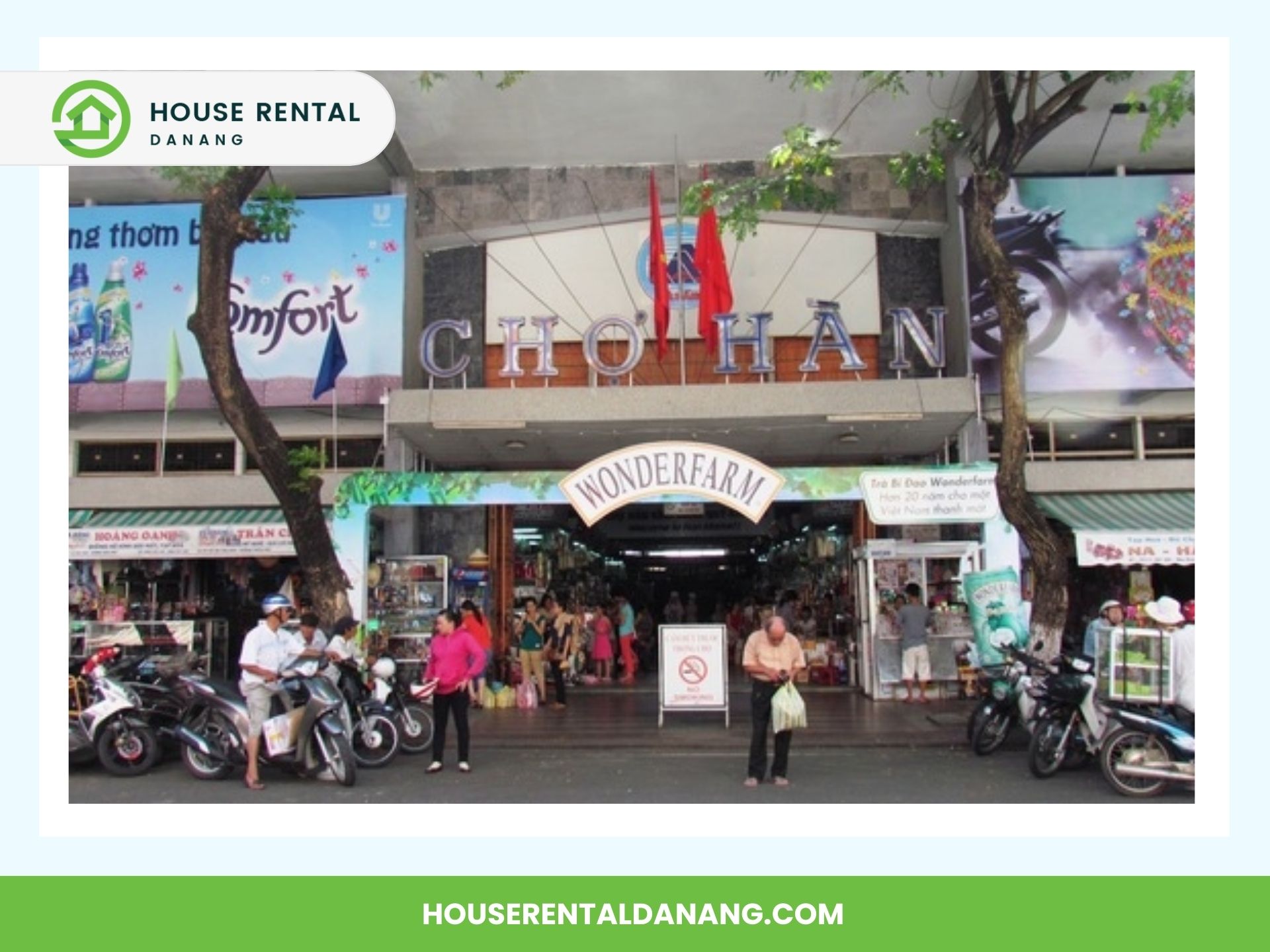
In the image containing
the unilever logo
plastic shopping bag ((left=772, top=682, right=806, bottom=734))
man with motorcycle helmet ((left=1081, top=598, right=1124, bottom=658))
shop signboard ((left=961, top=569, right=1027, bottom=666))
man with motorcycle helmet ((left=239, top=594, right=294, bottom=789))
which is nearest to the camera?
plastic shopping bag ((left=772, top=682, right=806, bottom=734))

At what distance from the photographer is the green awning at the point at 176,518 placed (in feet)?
49.4

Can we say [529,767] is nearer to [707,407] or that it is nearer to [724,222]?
[707,407]

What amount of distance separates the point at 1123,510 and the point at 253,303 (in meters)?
11.9

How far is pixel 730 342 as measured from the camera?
1511 cm

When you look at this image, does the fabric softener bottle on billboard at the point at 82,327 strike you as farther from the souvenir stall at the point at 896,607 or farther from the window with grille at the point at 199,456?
the souvenir stall at the point at 896,607

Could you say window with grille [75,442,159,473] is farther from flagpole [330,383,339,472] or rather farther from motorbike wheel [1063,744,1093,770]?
motorbike wheel [1063,744,1093,770]

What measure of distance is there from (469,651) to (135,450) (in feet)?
29.6

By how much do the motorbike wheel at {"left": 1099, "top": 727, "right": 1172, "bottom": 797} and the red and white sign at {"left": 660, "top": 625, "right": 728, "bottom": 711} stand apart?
4581 mm

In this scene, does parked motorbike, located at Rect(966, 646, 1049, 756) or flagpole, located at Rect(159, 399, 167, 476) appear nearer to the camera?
parked motorbike, located at Rect(966, 646, 1049, 756)

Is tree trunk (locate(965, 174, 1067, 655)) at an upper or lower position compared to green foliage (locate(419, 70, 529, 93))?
lower

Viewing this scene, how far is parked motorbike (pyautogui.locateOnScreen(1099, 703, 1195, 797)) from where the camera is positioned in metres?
8.38

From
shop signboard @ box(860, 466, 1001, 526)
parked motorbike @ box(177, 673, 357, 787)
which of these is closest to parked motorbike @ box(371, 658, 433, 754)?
parked motorbike @ box(177, 673, 357, 787)

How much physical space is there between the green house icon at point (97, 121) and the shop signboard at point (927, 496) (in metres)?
9.10

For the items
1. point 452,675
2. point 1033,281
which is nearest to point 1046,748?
point 452,675
